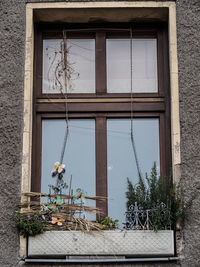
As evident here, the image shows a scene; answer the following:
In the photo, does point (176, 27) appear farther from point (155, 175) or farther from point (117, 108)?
point (155, 175)

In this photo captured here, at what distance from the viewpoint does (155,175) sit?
18.8 ft

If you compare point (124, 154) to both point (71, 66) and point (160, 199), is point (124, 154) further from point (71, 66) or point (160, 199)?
point (71, 66)

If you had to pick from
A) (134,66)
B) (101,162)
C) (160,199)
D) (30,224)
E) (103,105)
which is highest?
(134,66)

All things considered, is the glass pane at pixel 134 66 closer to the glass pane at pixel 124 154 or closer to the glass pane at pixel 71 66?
the glass pane at pixel 71 66

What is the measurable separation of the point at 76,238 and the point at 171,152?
117 cm

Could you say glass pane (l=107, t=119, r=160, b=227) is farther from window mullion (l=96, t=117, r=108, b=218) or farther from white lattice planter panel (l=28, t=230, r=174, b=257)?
white lattice planter panel (l=28, t=230, r=174, b=257)

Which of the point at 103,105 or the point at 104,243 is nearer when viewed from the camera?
the point at 104,243

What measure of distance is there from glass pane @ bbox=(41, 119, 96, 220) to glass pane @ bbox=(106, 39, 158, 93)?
469 millimetres

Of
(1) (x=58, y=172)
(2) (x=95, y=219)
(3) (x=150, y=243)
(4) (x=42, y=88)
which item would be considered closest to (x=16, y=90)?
(4) (x=42, y=88)

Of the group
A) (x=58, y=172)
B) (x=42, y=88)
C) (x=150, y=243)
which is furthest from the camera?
(x=42, y=88)

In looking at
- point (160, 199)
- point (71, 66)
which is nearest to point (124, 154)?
point (160, 199)

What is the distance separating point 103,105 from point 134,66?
1.73 feet

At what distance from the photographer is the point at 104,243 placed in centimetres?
550

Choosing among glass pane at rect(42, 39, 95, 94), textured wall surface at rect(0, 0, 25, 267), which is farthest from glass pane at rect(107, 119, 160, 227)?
textured wall surface at rect(0, 0, 25, 267)
